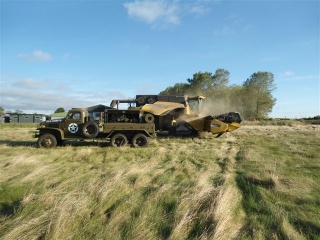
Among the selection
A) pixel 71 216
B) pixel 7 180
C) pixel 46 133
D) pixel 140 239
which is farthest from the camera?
pixel 46 133

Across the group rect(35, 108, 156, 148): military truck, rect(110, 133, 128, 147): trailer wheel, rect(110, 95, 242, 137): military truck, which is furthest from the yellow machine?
rect(110, 133, 128, 147): trailer wheel

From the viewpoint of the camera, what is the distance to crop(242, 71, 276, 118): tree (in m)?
50.1

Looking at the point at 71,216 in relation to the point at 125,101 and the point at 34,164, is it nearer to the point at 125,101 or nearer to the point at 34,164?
the point at 34,164

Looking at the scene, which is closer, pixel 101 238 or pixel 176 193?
pixel 101 238

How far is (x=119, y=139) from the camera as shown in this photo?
12.9 metres

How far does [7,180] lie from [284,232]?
5.91m

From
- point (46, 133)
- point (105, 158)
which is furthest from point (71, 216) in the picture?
point (46, 133)

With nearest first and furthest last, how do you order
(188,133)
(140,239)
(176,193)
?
(140,239)
(176,193)
(188,133)

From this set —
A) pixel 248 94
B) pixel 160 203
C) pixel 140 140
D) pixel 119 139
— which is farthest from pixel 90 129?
pixel 248 94

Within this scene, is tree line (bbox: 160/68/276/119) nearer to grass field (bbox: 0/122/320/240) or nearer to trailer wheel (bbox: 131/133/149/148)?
trailer wheel (bbox: 131/133/149/148)

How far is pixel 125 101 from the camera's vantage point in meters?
17.5

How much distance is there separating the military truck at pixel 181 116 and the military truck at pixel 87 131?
122 cm

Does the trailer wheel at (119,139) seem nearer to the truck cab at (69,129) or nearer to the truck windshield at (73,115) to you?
the truck cab at (69,129)

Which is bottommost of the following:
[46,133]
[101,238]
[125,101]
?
[101,238]
